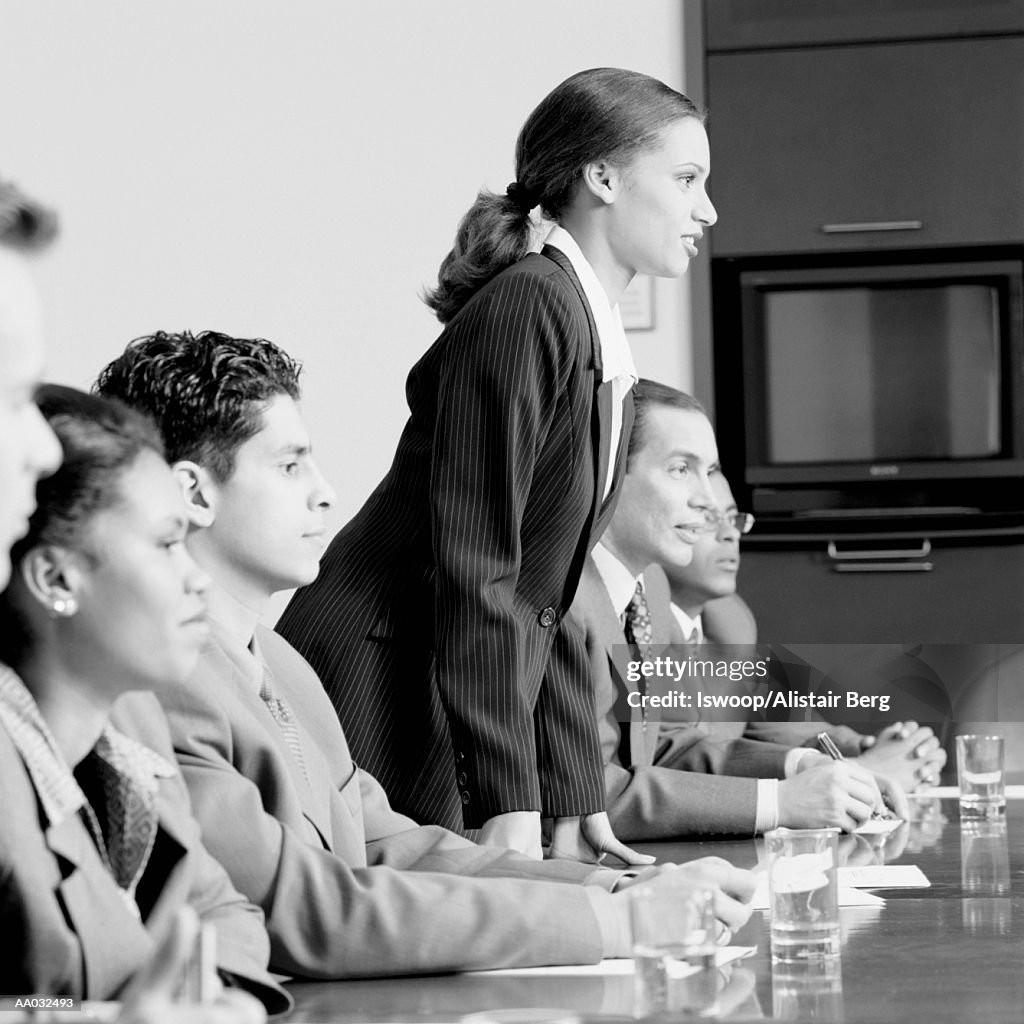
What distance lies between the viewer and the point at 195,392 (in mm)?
1567

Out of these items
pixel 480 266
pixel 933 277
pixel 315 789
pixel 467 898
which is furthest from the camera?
pixel 933 277

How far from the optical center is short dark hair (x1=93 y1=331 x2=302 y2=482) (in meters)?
1.56

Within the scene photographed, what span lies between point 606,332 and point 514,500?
267 mm

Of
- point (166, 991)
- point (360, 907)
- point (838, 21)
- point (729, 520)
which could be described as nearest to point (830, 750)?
point (729, 520)

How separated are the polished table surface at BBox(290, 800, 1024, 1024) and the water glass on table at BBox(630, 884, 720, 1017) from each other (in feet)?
0.06

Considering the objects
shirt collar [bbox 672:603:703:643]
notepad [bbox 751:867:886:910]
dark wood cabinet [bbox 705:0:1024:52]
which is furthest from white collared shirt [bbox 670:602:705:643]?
notepad [bbox 751:867:886:910]

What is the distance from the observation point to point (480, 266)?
1.97m

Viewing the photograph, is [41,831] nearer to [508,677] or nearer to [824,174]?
[508,677]

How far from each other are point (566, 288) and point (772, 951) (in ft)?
2.70

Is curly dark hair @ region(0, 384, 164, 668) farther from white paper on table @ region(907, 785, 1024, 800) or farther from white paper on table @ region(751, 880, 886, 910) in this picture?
white paper on table @ region(907, 785, 1024, 800)

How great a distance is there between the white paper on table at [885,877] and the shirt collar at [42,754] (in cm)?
84

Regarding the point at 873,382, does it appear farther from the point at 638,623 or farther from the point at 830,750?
the point at 638,623

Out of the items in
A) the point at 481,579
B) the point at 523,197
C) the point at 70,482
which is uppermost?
the point at 523,197

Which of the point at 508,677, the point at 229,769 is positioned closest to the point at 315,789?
the point at 229,769
